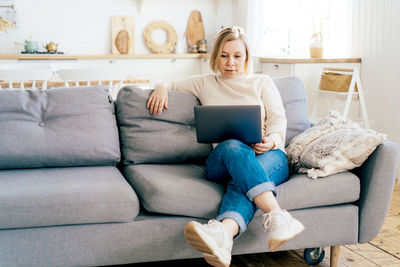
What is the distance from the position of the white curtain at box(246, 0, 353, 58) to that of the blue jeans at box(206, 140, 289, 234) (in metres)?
2.49

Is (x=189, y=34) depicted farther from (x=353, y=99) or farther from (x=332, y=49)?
(x=353, y=99)

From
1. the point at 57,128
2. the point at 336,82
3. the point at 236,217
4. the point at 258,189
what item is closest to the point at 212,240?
the point at 236,217

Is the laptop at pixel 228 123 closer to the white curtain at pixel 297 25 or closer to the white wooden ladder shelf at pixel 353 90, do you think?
the white wooden ladder shelf at pixel 353 90

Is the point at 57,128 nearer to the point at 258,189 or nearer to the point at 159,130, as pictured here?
the point at 159,130

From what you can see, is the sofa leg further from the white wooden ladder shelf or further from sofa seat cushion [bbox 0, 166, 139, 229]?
Result: the white wooden ladder shelf

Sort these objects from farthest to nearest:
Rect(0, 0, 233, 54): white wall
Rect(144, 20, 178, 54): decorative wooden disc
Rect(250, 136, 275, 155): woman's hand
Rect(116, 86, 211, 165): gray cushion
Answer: Rect(144, 20, 178, 54): decorative wooden disc, Rect(0, 0, 233, 54): white wall, Rect(116, 86, 211, 165): gray cushion, Rect(250, 136, 275, 155): woman's hand

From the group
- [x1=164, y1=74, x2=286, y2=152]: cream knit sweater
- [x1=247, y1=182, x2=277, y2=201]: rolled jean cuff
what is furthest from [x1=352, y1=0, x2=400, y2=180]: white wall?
[x1=247, y1=182, x2=277, y2=201]: rolled jean cuff

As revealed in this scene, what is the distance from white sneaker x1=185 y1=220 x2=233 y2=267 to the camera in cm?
149

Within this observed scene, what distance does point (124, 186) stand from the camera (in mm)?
1789

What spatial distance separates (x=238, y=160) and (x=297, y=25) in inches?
132

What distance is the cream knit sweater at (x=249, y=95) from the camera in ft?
7.02

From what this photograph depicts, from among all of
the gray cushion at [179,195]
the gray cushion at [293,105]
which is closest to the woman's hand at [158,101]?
the gray cushion at [179,195]

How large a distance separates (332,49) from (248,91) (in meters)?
A: 2.36

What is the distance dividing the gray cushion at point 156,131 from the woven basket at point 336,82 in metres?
1.77
